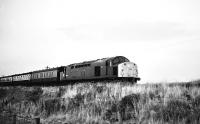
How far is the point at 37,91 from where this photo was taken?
827 inches

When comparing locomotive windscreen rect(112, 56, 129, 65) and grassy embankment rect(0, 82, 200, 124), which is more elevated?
locomotive windscreen rect(112, 56, 129, 65)

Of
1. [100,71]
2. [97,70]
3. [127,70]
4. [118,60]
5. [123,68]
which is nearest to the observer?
[123,68]

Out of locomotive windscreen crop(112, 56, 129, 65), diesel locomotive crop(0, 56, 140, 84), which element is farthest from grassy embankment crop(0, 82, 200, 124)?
locomotive windscreen crop(112, 56, 129, 65)

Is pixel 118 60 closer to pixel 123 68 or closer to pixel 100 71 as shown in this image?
pixel 123 68

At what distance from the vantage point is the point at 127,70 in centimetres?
2031

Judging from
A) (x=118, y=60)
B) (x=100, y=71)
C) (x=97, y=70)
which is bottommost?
(x=100, y=71)

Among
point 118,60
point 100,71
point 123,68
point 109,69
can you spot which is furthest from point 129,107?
point 118,60

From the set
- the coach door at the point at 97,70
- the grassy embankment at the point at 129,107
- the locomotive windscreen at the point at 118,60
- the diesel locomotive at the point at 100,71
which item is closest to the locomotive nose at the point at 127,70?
the diesel locomotive at the point at 100,71

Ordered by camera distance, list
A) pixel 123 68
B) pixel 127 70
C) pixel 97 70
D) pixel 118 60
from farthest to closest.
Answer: pixel 97 70 < pixel 118 60 < pixel 127 70 < pixel 123 68

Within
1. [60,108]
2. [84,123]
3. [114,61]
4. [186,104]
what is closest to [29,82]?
[114,61]

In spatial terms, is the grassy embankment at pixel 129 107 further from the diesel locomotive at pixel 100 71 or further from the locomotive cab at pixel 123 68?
the diesel locomotive at pixel 100 71

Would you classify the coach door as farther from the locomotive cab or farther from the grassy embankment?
the grassy embankment

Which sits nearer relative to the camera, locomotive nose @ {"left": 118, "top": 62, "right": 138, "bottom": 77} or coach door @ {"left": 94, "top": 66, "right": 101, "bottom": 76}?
locomotive nose @ {"left": 118, "top": 62, "right": 138, "bottom": 77}

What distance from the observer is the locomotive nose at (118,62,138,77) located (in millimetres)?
19734
